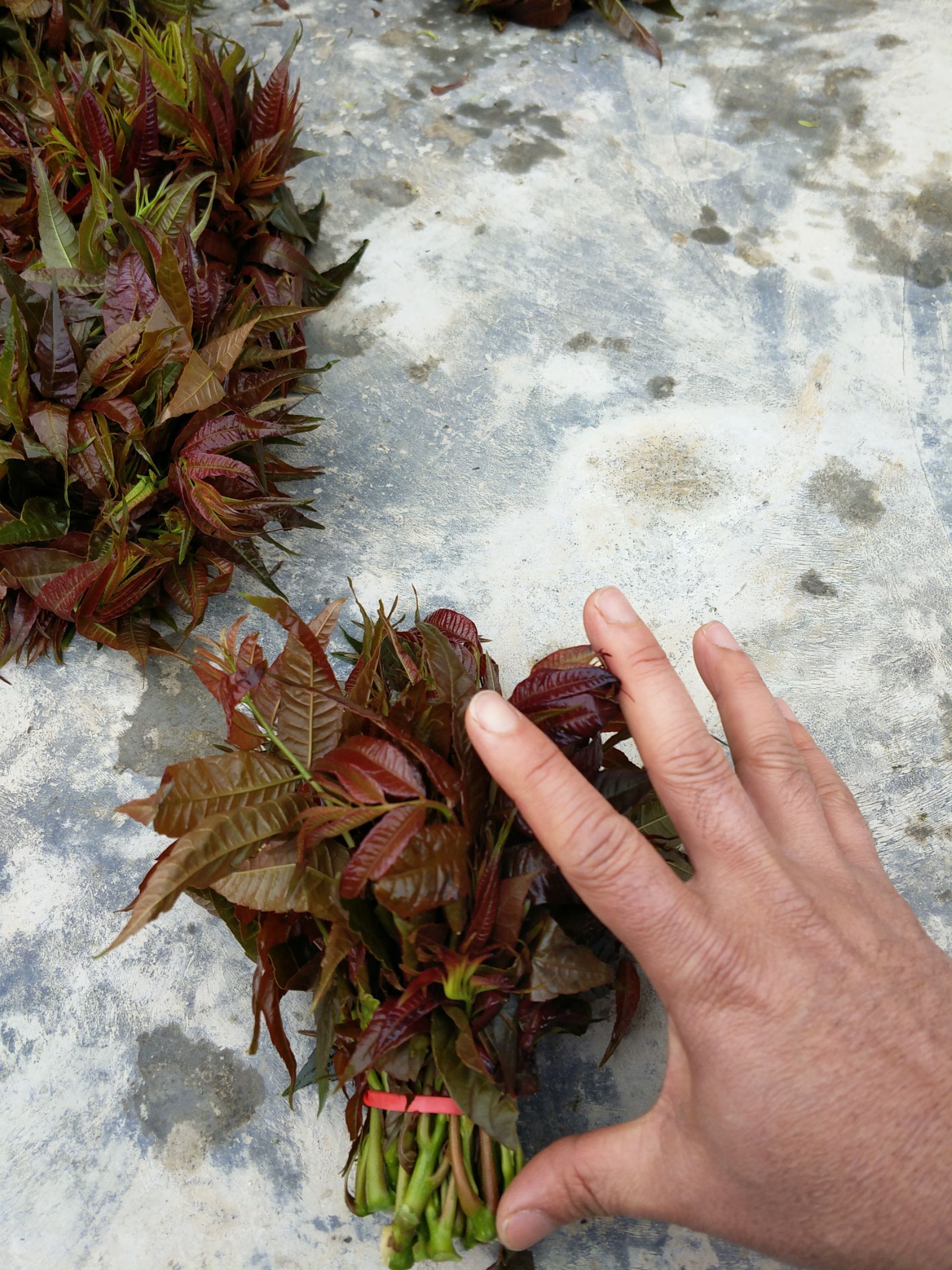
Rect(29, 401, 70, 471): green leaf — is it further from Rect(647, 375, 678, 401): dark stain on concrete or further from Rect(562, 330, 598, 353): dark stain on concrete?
Rect(647, 375, 678, 401): dark stain on concrete

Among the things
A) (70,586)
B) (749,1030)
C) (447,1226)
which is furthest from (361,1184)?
(70,586)

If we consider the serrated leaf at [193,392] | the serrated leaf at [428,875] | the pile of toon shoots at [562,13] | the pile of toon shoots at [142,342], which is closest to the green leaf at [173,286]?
the pile of toon shoots at [142,342]

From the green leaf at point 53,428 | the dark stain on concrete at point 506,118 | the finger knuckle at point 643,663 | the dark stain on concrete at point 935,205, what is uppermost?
the dark stain on concrete at point 935,205

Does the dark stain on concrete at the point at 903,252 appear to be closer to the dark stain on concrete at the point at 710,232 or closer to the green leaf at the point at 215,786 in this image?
the dark stain on concrete at the point at 710,232

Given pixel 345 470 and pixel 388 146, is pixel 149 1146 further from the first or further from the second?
pixel 388 146

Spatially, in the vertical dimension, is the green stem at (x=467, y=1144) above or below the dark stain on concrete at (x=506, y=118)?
below

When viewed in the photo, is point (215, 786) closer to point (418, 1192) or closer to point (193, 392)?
point (418, 1192)
